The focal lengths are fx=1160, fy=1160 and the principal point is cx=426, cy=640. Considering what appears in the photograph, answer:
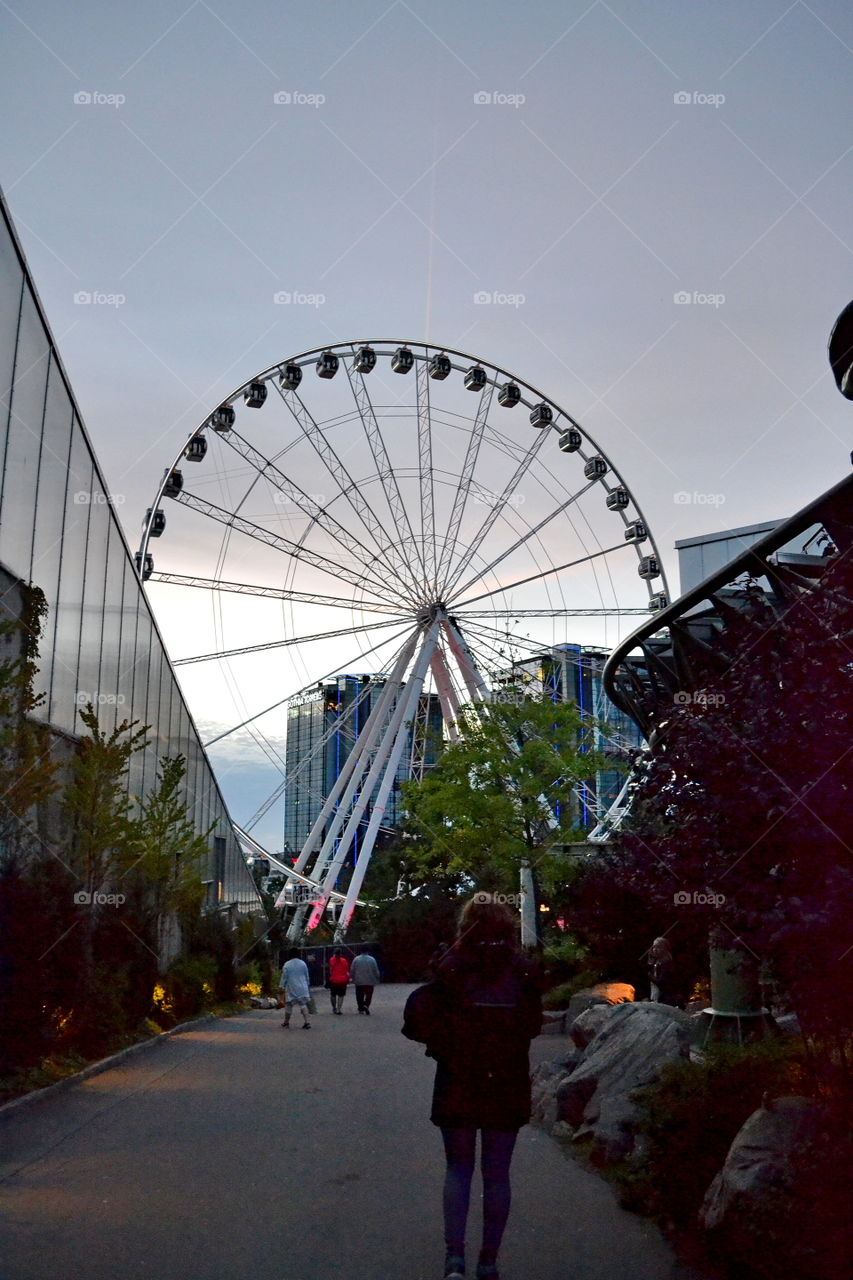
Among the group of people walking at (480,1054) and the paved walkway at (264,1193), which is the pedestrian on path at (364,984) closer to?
the paved walkway at (264,1193)

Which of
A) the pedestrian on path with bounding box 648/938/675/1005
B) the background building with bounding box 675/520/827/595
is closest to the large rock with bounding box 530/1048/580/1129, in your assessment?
the pedestrian on path with bounding box 648/938/675/1005

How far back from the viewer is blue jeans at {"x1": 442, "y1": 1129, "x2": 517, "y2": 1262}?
5688 mm

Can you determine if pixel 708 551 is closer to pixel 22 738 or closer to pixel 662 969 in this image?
pixel 662 969

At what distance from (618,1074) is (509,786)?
19443 mm

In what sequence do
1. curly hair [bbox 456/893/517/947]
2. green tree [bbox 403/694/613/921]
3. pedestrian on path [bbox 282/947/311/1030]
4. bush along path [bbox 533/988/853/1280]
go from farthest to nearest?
green tree [bbox 403/694/613/921] → pedestrian on path [bbox 282/947/311/1030] → curly hair [bbox 456/893/517/947] → bush along path [bbox 533/988/853/1280]

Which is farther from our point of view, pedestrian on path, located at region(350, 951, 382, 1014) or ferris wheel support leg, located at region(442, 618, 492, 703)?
ferris wheel support leg, located at region(442, 618, 492, 703)

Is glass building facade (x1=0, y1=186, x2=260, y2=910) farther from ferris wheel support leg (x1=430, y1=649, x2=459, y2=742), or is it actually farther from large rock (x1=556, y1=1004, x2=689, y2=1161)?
ferris wheel support leg (x1=430, y1=649, x2=459, y2=742)

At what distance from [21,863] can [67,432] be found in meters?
6.90

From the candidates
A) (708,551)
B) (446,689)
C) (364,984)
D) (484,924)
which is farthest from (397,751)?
(484,924)

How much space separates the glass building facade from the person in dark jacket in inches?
379

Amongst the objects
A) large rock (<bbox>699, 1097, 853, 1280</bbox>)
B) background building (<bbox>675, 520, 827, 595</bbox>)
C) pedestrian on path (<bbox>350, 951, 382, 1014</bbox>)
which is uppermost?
background building (<bbox>675, 520, 827, 595</bbox>)

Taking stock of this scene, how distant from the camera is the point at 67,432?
17203mm

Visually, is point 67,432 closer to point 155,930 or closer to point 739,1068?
point 155,930

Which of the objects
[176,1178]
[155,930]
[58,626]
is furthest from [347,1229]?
[155,930]
